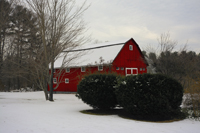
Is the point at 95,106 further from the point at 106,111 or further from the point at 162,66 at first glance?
the point at 162,66

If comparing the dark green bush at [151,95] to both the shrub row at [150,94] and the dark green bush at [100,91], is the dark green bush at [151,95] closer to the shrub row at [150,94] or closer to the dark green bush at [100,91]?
the shrub row at [150,94]

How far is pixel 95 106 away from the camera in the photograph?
949cm

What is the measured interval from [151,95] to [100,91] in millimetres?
2583

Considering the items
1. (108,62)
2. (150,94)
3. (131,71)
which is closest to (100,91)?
(150,94)

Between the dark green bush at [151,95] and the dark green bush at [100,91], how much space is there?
1253 mm

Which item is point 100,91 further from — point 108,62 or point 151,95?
point 108,62

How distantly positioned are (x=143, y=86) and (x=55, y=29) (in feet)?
29.1

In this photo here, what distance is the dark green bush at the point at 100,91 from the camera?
9125 mm

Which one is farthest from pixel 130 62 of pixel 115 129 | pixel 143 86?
pixel 115 129

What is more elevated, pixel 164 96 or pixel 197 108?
pixel 164 96

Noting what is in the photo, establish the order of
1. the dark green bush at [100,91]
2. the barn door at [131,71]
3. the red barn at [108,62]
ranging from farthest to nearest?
the barn door at [131,71]
the red barn at [108,62]
the dark green bush at [100,91]

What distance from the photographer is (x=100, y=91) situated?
29.9 feet

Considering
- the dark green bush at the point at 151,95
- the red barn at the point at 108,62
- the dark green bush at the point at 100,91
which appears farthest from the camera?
the red barn at the point at 108,62

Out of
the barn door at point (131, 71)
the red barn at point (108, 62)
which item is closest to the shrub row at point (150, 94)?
the red barn at point (108, 62)
